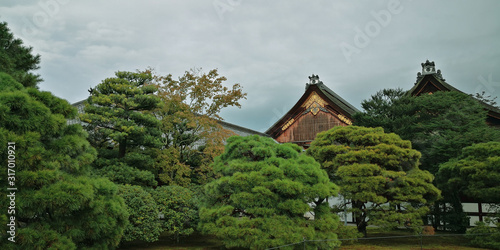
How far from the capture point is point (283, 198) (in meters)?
8.02

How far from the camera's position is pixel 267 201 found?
7.79 metres

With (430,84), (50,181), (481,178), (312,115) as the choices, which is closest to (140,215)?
(50,181)

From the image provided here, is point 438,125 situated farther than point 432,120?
No

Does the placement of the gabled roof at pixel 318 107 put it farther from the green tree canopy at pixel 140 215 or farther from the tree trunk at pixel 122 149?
the green tree canopy at pixel 140 215

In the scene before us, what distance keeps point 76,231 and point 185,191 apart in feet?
13.4

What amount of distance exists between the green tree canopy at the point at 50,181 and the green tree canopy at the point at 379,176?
6.75m

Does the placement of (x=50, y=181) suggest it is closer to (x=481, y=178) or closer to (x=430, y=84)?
(x=481, y=178)

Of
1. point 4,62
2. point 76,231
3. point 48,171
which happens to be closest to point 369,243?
point 76,231

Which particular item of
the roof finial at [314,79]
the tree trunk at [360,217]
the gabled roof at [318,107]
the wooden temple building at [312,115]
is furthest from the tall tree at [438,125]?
the roof finial at [314,79]

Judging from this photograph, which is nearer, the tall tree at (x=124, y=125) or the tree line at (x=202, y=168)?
the tree line at (x=202, y=168)

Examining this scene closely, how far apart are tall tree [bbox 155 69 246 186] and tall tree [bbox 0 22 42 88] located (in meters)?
3.76

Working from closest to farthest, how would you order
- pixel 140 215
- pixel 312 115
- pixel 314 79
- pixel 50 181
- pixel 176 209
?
1. pixel 50 181
2. pixel 140 215
3. pixel 176 209
4. pixel 314 79
5. pixel 312 115

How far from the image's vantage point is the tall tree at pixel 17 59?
26.2 ft

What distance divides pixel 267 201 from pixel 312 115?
14.1 meters
